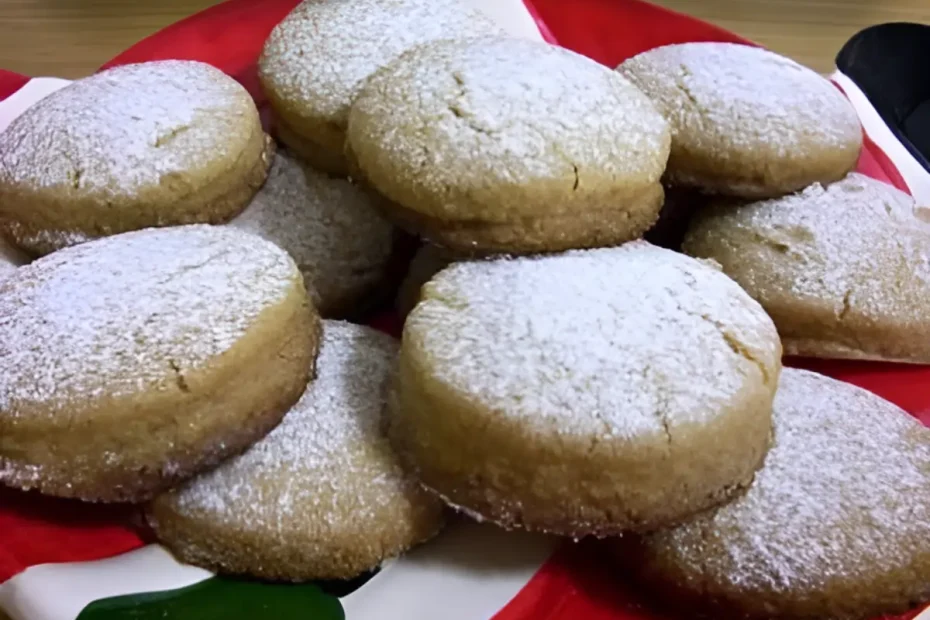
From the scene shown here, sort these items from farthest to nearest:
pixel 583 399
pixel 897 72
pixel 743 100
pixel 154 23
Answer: pixel 154 23, pixel 897 72, pixel 743 100, pixel 583 399

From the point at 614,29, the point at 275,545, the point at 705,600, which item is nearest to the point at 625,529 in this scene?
the point at 705,600

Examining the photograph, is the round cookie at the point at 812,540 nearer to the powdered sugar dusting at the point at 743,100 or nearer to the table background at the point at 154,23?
the powdered sugar dusting at the point at 743,100

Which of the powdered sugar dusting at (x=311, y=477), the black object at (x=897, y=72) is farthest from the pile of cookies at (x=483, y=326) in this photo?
the black object at (x=897, y=72)

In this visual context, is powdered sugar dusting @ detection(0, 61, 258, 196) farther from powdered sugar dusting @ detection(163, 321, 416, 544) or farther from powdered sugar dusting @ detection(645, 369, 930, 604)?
powdered sugar dusting @ detection(645, 369, 930, 604)

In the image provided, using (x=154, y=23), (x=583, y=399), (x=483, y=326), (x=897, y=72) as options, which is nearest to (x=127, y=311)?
(x=483, y=326)

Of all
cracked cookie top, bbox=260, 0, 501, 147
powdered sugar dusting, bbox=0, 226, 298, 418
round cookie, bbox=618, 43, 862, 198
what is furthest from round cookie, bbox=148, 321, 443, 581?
round cookie, bbox=618, 43, 862, 198

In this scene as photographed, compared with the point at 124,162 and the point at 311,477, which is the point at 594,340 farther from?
the point at 124,162
